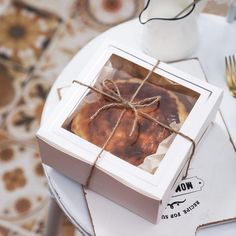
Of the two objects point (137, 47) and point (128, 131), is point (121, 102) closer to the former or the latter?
point (128, 131)

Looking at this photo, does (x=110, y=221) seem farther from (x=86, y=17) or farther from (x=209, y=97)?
(x=86, y=17)

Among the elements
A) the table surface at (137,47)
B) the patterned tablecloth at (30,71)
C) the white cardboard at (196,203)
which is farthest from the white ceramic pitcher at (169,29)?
the patterned tablecloth at (30,71)

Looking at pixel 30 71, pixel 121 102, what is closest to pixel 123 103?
pixel 121 102

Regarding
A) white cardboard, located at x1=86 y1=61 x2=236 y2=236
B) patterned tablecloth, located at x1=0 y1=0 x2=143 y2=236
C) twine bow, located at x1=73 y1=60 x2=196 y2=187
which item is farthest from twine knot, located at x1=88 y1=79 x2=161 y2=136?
patterned tablecloth, located at x1=0 y1=0 x2=143 y2=236

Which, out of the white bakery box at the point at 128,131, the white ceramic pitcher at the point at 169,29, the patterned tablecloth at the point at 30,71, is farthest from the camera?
the patterned tablecloth at the point at 30,71

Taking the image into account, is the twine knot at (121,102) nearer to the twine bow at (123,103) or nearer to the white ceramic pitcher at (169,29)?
the twine bow at (123,103)

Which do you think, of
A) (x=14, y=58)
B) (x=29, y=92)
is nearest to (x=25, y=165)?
(x=29, y=92)

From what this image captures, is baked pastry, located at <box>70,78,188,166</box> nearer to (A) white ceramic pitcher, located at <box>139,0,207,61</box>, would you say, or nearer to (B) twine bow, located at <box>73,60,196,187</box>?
(B) twine bow, located at <box>73,60,196,187</box>
